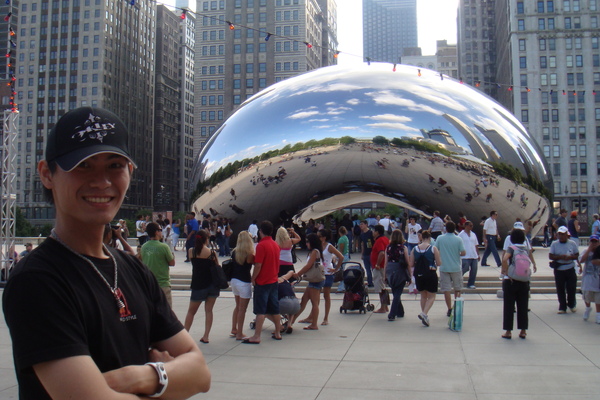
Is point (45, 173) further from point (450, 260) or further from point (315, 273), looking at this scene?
point (450, 260)

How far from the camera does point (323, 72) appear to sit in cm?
1758

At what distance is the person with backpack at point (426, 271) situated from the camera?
871 centimetres

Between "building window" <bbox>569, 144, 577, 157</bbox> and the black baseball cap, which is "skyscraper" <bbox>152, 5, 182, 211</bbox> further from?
the black baseball cap

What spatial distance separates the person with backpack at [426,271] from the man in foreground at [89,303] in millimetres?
7324

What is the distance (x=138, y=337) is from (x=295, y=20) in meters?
88.9

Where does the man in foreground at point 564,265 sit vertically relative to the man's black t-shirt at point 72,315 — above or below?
below

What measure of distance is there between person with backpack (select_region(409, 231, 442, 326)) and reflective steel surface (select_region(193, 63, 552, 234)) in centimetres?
736

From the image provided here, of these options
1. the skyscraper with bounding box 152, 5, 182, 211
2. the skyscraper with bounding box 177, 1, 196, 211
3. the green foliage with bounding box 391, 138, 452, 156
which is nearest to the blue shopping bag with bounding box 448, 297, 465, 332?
the green foliage with bounding box 391, 138, 452, 156

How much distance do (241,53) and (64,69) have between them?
92.2 ft

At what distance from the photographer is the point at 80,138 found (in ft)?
5.19

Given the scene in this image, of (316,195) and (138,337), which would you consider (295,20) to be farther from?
(138,337)

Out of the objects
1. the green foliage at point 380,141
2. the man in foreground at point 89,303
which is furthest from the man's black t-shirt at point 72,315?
the green foliage at point 380,141

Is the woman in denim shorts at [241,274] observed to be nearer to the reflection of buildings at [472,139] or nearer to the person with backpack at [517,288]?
the person with backpack at [517,288]

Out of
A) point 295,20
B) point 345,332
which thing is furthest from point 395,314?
point 295,20
